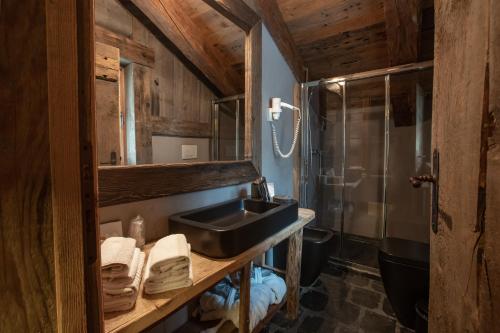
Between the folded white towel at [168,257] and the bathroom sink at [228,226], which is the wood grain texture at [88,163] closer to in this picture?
the folded white towel at [168,257]

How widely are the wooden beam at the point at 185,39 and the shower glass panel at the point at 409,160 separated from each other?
171cm

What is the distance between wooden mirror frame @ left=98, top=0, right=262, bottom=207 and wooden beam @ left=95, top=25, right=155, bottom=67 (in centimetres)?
18

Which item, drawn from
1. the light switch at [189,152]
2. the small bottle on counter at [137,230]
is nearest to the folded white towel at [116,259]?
the small bottle on counter at [137,230]

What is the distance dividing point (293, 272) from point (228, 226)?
0.84 metres

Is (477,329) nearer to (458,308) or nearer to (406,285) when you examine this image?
(458,308)

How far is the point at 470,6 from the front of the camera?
54 cm

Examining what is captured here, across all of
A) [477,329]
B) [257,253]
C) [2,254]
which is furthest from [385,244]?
[2,254]

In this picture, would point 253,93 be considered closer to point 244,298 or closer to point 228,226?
point 228,226

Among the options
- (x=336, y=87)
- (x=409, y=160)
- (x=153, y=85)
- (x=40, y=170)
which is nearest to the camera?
(x=40, y=170)

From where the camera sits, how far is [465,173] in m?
0.56

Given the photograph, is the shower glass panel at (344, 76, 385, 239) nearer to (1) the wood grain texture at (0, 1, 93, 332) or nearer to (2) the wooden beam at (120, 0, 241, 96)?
(2) the wooden beam at (120, 0, 241, 96)

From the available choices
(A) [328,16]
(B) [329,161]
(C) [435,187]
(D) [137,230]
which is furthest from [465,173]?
(B) [329,161]

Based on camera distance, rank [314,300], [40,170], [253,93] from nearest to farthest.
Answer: [40,170], [253,93], [314,300]

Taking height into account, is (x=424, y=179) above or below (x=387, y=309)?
above
